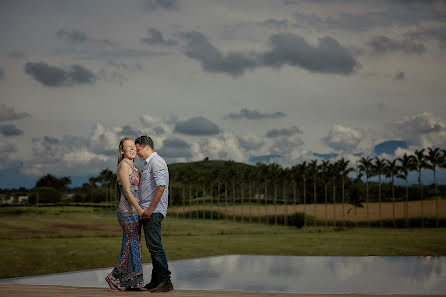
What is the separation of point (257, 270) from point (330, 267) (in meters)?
2.92

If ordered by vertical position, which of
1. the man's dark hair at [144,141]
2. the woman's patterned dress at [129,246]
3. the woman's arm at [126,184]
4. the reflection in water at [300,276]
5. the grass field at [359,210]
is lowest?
the grass field at [359,210]

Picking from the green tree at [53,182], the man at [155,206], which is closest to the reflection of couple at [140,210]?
the man at [155,206]

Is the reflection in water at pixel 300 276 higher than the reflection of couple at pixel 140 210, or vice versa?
the reflection of couple at pixel 140 210

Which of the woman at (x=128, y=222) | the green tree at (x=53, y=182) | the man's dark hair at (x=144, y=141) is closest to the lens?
the woman at (x=128, y=222)

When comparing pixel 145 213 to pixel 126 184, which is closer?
pixel 145 213

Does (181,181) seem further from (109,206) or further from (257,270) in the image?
(257,270)

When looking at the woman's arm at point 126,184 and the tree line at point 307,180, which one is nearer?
the woman's arm at point 126,184

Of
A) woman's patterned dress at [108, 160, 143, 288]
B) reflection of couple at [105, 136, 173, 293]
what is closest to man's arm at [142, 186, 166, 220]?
reflection of couple at [105, 136, 173, 293]

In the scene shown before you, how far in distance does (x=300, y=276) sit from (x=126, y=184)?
7.81 metres

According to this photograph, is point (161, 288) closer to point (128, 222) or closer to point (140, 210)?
point (128, 222)

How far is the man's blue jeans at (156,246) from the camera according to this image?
1011 cm

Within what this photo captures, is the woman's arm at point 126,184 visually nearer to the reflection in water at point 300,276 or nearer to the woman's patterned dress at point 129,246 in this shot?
the woman's patterned dress at point 129,246

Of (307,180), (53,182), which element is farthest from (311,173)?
(53,182)

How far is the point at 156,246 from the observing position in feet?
33.2
